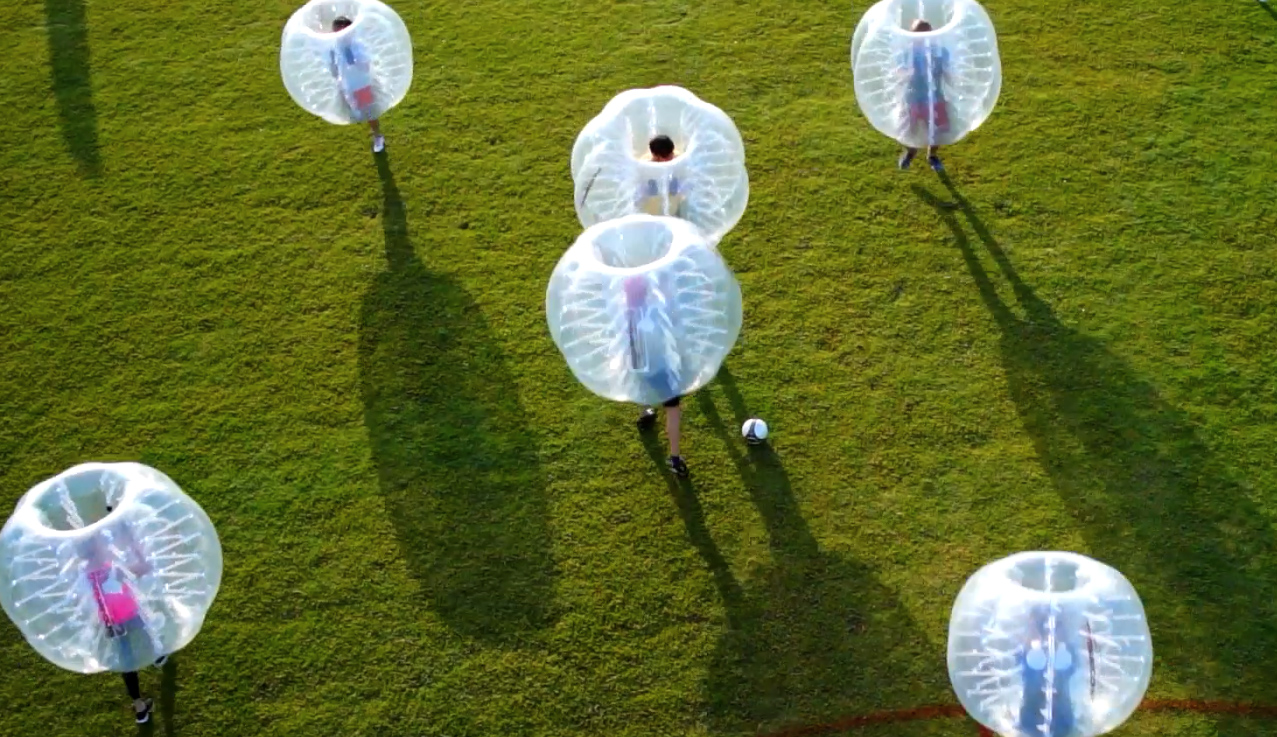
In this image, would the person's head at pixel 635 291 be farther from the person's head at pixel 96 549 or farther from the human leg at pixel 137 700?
the human leg at pixel 137 700

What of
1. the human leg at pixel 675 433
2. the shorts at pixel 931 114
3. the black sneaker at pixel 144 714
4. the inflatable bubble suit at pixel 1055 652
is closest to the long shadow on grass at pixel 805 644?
the human leg at pixel 675 433

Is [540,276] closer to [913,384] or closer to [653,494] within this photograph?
[653,494]

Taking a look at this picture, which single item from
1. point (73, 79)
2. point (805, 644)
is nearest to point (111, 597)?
point (805, 644)

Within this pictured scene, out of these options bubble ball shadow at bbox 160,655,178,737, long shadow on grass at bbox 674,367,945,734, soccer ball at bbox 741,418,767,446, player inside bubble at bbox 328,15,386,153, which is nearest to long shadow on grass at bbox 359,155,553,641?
player inside bubble at bbox 328,15,386,153

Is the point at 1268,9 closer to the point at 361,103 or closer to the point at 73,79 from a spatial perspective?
the point at 361,103

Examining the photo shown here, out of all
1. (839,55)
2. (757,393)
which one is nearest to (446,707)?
(757,393)

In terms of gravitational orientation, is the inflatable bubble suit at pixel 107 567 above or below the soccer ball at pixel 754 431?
below
